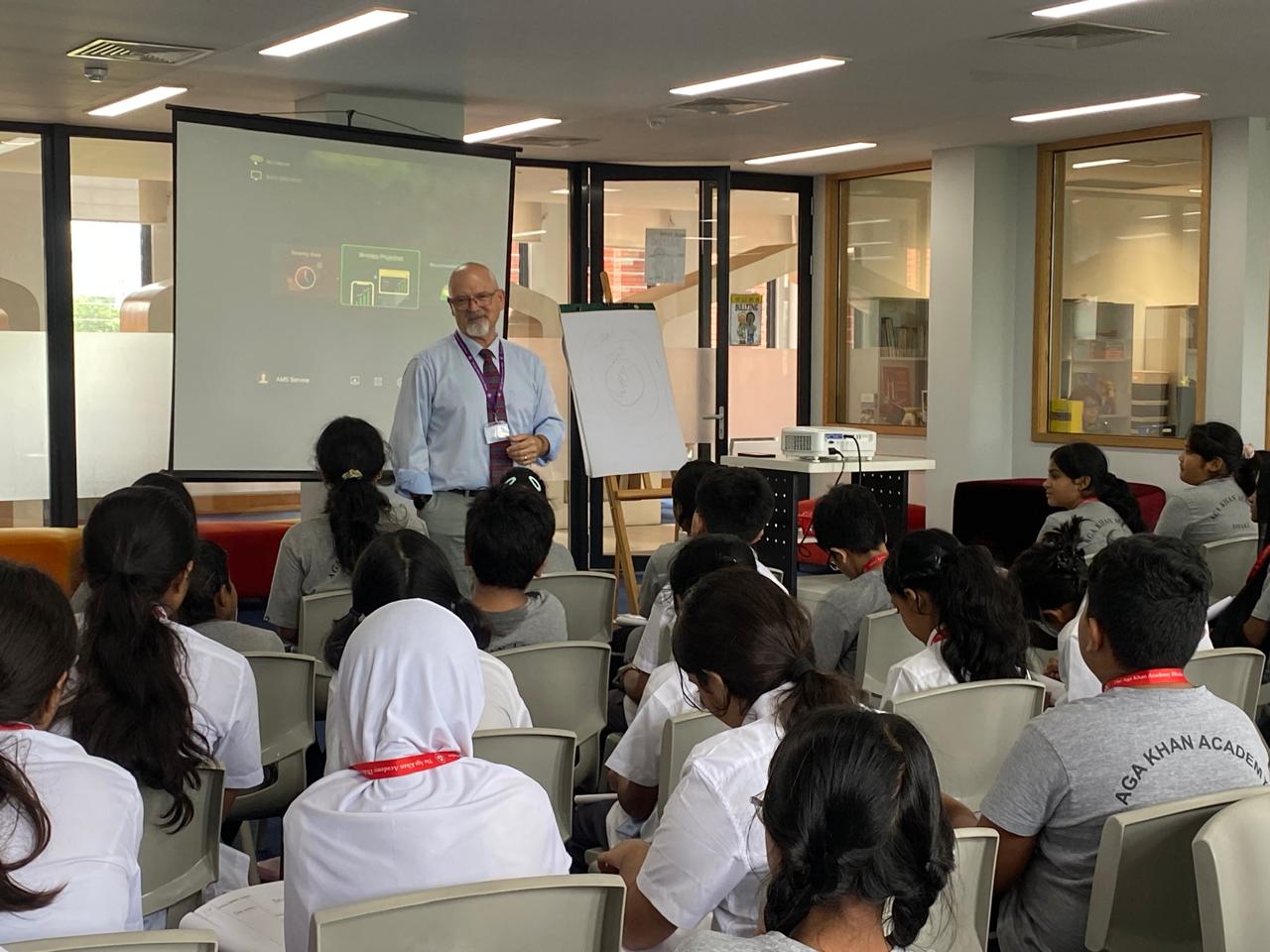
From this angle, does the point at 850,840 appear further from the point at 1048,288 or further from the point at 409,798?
the point at 1048,288

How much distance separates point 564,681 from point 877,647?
37.6 inches

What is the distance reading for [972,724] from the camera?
2922 mm

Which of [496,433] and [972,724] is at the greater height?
[496,433]

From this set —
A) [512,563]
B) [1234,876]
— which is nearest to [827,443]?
[512,563]

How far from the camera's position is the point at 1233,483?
235 inches

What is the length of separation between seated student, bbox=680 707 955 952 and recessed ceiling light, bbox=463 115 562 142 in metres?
6.78

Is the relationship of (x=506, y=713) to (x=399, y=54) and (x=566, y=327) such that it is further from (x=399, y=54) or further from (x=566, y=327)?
(x=566, y=327)

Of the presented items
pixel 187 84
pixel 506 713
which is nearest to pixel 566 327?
pixel 187 84

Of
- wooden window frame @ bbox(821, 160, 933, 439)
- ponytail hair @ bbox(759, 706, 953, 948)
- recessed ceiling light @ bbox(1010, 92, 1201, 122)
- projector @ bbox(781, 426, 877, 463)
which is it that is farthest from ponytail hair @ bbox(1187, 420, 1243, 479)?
ponytail hair @ bbox(759, 706, 953, 948)

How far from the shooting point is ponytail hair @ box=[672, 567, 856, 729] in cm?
214

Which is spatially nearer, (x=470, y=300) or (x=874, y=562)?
(x=874, y=562)

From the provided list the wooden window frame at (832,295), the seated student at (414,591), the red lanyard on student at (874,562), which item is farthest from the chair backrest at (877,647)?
the wooden window frame at (832,295)

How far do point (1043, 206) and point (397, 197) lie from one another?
4598 mm

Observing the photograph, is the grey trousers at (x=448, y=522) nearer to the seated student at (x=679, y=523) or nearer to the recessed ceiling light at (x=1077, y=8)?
the seated student at (x=679, y=523)
